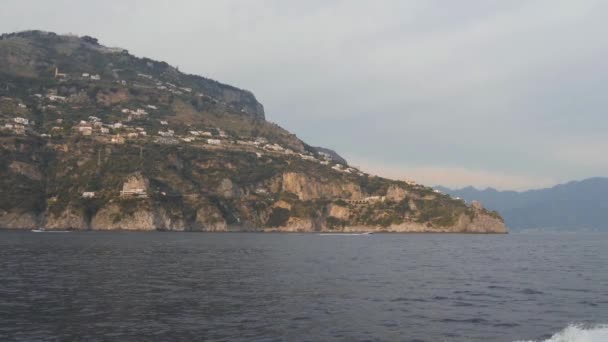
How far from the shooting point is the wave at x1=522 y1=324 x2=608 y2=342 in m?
30.5

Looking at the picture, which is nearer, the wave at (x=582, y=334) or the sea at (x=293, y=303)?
the wave at (x=582, y=334)

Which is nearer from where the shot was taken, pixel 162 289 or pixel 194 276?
pixel 162 289

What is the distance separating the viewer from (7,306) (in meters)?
40.3

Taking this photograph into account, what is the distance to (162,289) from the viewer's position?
51469mm

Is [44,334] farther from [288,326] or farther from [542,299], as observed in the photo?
[542,299]

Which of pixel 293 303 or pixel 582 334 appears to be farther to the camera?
pixel 293 303

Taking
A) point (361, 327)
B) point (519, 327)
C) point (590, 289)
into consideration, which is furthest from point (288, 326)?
point (590, 289)

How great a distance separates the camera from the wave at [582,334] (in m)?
30.5

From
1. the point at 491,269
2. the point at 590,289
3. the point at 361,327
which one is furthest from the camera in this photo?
the point at 491,269

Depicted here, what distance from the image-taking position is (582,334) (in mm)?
32031

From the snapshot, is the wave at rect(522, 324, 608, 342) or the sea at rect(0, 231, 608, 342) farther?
the sea at rect(0, 231, 608, 342)

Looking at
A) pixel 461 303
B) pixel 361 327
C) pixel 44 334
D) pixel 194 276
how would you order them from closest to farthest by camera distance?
pixel 44 334
pixel 361 327
pixel 461 303
pixel 194 276

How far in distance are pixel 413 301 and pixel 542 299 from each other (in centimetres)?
1259

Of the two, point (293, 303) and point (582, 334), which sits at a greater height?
point (582, 334)
